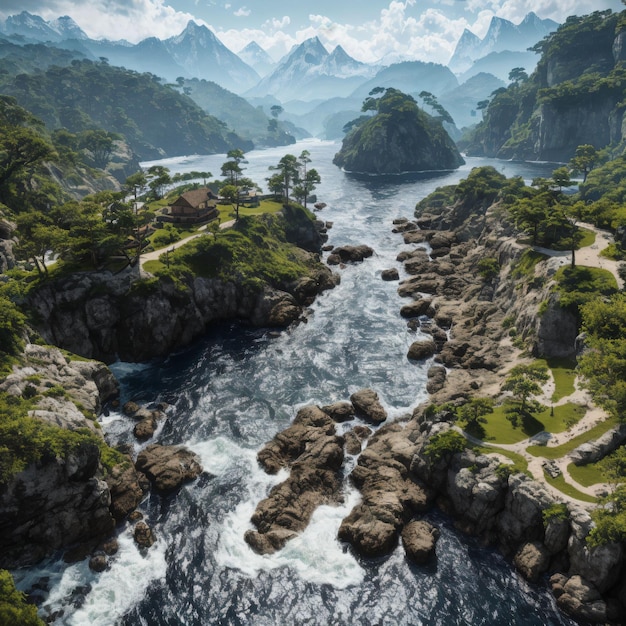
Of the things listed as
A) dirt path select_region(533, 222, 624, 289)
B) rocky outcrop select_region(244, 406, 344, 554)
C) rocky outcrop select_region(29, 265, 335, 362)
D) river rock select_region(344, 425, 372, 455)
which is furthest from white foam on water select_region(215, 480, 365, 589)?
dirt path select_region(533, 222, 624, 289)

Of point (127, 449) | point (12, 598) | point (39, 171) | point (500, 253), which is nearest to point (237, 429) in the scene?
point (127, 449)

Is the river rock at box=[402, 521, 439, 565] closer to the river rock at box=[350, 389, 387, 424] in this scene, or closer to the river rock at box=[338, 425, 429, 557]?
the river rock at box=[338, 425, 429, 557]

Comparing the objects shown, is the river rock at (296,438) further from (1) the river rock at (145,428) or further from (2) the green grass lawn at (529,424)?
(2) the green grass lawn at (529,424)

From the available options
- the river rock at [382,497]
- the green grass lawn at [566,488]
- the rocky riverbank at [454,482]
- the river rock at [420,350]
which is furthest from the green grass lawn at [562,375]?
the river rock at [382,497]

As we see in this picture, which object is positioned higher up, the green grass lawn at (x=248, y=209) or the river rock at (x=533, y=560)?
the green grass lawn at (x=248, y=209)

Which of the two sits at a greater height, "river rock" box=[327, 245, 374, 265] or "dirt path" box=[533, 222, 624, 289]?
"dirt path" box=[533, 222, 624, 289]

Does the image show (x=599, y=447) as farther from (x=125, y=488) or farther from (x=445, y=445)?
(x=125, y=488)

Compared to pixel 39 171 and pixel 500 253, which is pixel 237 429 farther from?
pixel 39 171
